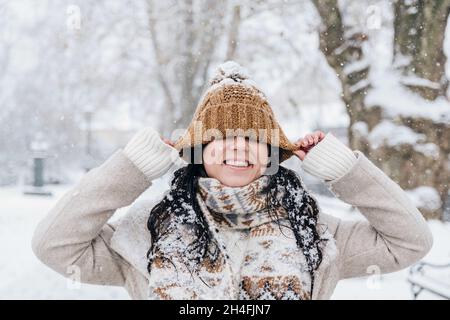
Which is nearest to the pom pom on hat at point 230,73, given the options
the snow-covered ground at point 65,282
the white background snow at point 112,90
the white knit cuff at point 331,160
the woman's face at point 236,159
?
the woman's face at point 236,159

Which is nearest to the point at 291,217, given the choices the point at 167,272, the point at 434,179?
the point at 167,272

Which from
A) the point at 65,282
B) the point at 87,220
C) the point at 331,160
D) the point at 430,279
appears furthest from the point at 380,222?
the point at 65,282

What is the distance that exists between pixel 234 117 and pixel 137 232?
0.46 m

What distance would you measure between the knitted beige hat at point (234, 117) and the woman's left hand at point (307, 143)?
0.13 feet

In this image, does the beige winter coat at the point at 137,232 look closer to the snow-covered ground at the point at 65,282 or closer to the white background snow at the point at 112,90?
the white background snow at the point at 112,90

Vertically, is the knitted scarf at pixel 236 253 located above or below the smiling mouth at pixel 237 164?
below

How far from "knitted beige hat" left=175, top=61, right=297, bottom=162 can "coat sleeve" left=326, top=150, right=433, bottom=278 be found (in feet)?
0.72

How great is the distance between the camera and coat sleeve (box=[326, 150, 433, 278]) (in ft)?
5.13

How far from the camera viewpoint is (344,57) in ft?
19.1

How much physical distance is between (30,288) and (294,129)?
30.9 feet

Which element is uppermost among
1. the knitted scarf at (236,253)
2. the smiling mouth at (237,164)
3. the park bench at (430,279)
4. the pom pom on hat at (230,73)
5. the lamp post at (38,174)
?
the pom pom on hat at (230,73)

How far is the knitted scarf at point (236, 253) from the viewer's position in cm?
146

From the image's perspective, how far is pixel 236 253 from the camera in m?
1.54

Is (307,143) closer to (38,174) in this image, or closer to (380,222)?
(380,222)
